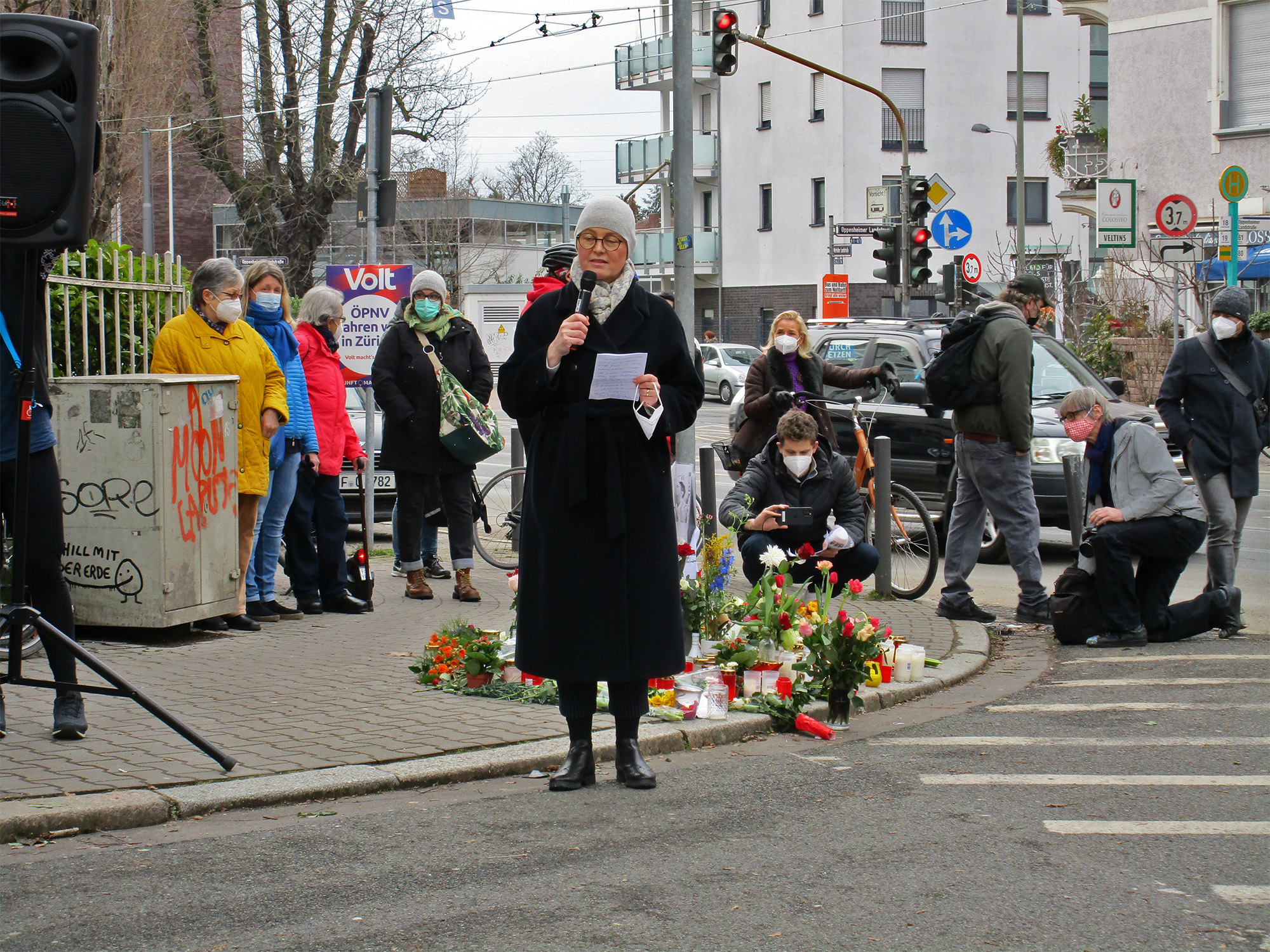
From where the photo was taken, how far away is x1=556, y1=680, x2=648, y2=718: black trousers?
5.37 m

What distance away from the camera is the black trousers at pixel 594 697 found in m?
5.37

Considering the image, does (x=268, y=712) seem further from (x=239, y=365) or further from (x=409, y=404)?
(x=409, y=404)

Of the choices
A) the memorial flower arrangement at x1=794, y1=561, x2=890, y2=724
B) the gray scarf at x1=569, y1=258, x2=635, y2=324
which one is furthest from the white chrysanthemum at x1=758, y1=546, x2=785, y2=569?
the gray scarf at x1=569, y1=258, x2=635, y2=324

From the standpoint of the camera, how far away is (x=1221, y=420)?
8.99 m

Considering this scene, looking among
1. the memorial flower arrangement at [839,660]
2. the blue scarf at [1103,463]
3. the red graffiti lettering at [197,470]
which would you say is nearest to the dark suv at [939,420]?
the blue scarf at [1103,463]

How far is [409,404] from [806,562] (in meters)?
2.91

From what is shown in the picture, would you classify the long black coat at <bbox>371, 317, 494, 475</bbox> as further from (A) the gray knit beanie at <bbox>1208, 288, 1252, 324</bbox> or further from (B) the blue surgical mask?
(A) the gray knit beanie at <bbox>1208, 288, 1252, 324</bbox>

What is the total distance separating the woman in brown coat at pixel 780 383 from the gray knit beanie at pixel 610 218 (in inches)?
219

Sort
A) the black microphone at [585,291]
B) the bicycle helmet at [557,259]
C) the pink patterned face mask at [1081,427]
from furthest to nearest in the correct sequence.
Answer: the bicycle helmet at [557,259], the pink patterned face mask at [1081,427], the black microphone at [585,291]

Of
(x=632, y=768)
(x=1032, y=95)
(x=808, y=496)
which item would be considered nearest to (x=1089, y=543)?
(x=808, y=496)

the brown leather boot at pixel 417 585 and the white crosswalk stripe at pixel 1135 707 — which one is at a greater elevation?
the brown leather boot at pixel 417 585

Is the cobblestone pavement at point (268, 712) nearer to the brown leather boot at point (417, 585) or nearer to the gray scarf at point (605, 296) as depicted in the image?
the brown leather boot at point (417, 585)

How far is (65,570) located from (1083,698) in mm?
5363

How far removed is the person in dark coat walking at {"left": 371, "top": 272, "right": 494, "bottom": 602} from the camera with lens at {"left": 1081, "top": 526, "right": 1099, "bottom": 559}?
386 cm
